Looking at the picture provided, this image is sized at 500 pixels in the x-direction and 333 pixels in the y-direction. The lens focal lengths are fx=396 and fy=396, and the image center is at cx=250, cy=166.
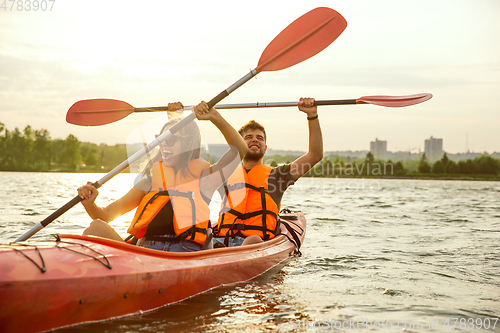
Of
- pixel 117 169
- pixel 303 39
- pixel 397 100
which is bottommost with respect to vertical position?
pixel 117 169

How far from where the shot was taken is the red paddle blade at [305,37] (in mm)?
4090

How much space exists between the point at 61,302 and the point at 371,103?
3.27 meters

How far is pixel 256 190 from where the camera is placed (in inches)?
172

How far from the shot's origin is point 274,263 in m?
4.29

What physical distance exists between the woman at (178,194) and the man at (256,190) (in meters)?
0.99

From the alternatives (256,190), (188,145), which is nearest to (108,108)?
(188,145)

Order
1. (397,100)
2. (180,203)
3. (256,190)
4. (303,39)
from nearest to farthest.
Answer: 1. (180,203)
2. (303,39)
3. (397,100)
4. (256,190)

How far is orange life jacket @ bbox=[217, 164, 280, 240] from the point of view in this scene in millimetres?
4250

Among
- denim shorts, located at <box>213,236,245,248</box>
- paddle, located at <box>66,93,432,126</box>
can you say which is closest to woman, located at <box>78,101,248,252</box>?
denim shorts, located at <box>213,236,245,248</box>

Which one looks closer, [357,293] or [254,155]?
[357,293]

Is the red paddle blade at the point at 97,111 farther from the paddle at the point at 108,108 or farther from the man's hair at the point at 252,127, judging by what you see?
the man's hair at the point at 252,127

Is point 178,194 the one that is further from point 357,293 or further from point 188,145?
point 357,293

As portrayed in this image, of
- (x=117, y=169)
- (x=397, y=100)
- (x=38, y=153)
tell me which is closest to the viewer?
(x=117, y=169)

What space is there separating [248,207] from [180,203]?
1391mm
